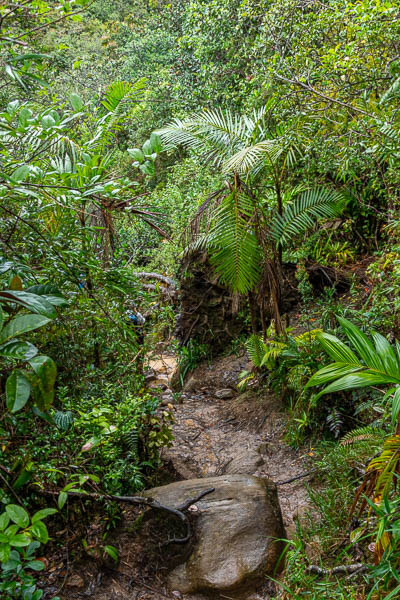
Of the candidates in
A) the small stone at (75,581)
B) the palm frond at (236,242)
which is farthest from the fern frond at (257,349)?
the small stone at (75,581)

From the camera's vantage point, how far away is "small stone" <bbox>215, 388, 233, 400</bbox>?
20.4 ft

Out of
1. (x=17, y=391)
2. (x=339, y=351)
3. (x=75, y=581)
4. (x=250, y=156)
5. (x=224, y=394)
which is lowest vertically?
(x=224, y=394)

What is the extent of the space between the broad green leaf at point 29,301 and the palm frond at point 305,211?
13.4 feet

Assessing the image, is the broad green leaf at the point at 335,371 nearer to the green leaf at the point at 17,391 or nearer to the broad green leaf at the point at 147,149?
the broad green leaf at the point at 147,149

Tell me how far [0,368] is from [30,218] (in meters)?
0.94

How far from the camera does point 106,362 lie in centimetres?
385

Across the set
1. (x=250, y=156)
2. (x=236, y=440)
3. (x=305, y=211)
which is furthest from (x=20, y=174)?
(x=305, y=211)

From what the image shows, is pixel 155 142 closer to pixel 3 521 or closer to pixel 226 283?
pixel 3 521

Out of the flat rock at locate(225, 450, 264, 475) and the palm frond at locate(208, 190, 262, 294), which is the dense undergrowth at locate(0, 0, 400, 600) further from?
the flat rock at locate(225, 450, 264, 475)

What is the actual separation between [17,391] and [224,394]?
17.4 feet

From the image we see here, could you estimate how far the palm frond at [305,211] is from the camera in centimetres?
525

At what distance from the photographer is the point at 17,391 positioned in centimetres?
113

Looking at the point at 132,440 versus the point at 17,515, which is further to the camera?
the point at 132,440

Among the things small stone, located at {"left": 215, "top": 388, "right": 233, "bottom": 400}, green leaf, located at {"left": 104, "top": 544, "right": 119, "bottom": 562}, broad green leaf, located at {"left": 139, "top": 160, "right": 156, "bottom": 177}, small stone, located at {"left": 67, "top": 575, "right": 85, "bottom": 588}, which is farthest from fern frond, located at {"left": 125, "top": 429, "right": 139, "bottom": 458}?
small stone, located at {"left": 215, "top": 388, "right": 233, "bottom": 400}
